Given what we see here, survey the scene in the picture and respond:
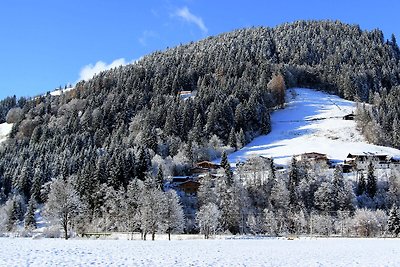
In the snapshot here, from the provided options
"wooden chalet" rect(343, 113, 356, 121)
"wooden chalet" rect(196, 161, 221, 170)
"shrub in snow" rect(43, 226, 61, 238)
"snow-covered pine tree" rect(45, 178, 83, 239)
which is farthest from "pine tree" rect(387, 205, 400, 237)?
"wooden chalet" rect(343, 113, 356, 121)

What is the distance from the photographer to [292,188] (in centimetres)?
10012

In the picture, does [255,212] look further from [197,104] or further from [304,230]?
[197,104]

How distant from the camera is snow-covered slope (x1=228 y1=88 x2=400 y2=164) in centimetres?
13512

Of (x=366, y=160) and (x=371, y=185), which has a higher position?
(x=366, y=160)

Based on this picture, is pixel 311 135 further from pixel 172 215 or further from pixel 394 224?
pixel 172 215

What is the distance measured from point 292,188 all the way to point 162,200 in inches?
1459

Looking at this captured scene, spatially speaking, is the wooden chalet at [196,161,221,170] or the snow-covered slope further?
the snow-covered slope

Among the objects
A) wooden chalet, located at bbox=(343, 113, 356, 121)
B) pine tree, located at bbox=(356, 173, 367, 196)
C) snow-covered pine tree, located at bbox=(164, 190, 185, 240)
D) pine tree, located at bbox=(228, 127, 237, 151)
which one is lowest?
snow-covered pine tree, located at bbox=(164, 190, 185, 240)

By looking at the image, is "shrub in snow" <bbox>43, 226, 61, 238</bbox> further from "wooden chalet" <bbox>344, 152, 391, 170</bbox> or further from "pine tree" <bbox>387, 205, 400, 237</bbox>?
"wooden chalet" <bbox>344, 152, 391, 170</bbox>

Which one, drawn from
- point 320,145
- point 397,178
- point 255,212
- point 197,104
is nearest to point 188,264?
point 255,212

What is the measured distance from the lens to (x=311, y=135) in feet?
506

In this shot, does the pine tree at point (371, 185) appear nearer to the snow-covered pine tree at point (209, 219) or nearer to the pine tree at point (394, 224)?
the pine tree at point (394, 224)

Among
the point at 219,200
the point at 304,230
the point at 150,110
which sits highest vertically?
the point at 150,110

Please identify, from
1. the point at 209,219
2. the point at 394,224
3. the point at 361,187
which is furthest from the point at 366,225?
the point at 209,219
